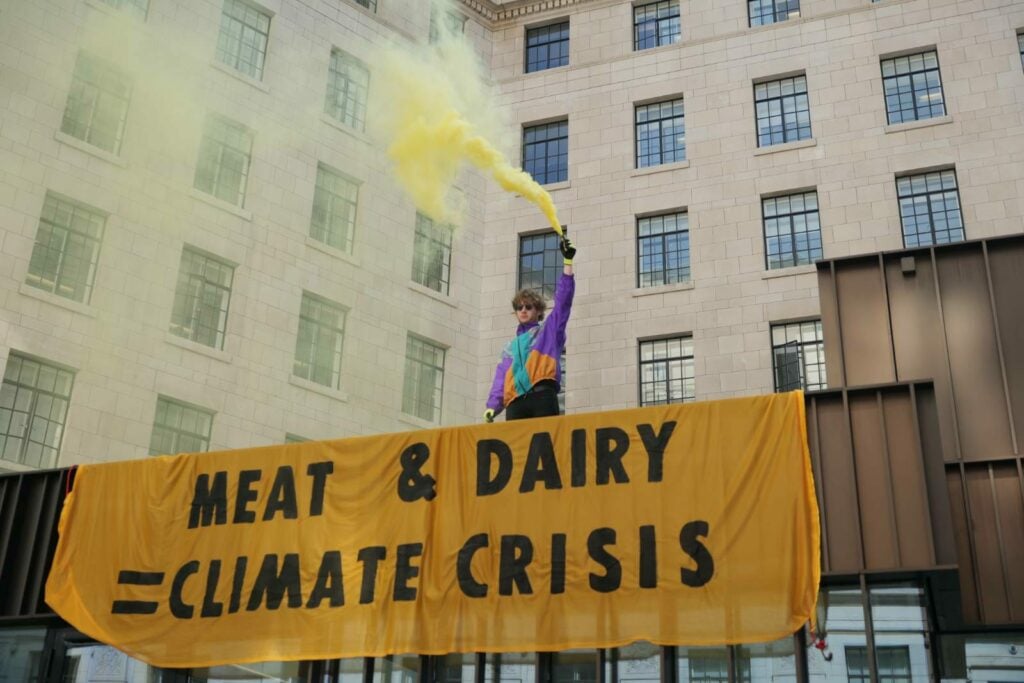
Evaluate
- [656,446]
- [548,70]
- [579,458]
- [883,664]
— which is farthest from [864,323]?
[548,70]

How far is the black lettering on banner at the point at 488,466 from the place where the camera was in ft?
41.5

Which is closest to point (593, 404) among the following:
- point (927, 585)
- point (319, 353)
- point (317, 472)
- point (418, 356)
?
point (418, 356)

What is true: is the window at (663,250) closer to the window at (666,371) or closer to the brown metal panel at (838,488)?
the window at (666,371)

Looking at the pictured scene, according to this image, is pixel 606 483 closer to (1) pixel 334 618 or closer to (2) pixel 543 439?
(2) pixel 543 439

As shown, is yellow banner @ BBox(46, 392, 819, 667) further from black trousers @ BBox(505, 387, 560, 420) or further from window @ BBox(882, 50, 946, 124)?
window @ BBox(882, 50, 946, 124)

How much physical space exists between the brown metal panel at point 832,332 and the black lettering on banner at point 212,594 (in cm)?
930

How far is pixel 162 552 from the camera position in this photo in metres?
13.9

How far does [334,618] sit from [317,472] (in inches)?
72.2

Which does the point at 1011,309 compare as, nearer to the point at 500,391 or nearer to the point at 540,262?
the point at 500,391

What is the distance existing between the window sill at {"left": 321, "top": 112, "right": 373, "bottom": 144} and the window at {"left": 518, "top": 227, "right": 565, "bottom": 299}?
5.66 metres

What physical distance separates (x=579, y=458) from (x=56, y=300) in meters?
15.5

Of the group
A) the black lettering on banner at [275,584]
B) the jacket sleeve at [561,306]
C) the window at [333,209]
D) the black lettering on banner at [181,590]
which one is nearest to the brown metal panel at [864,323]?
the jacket sleeve at [561,306]

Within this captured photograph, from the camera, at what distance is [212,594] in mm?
13430

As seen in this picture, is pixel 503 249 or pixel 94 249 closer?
pixel 94 249
